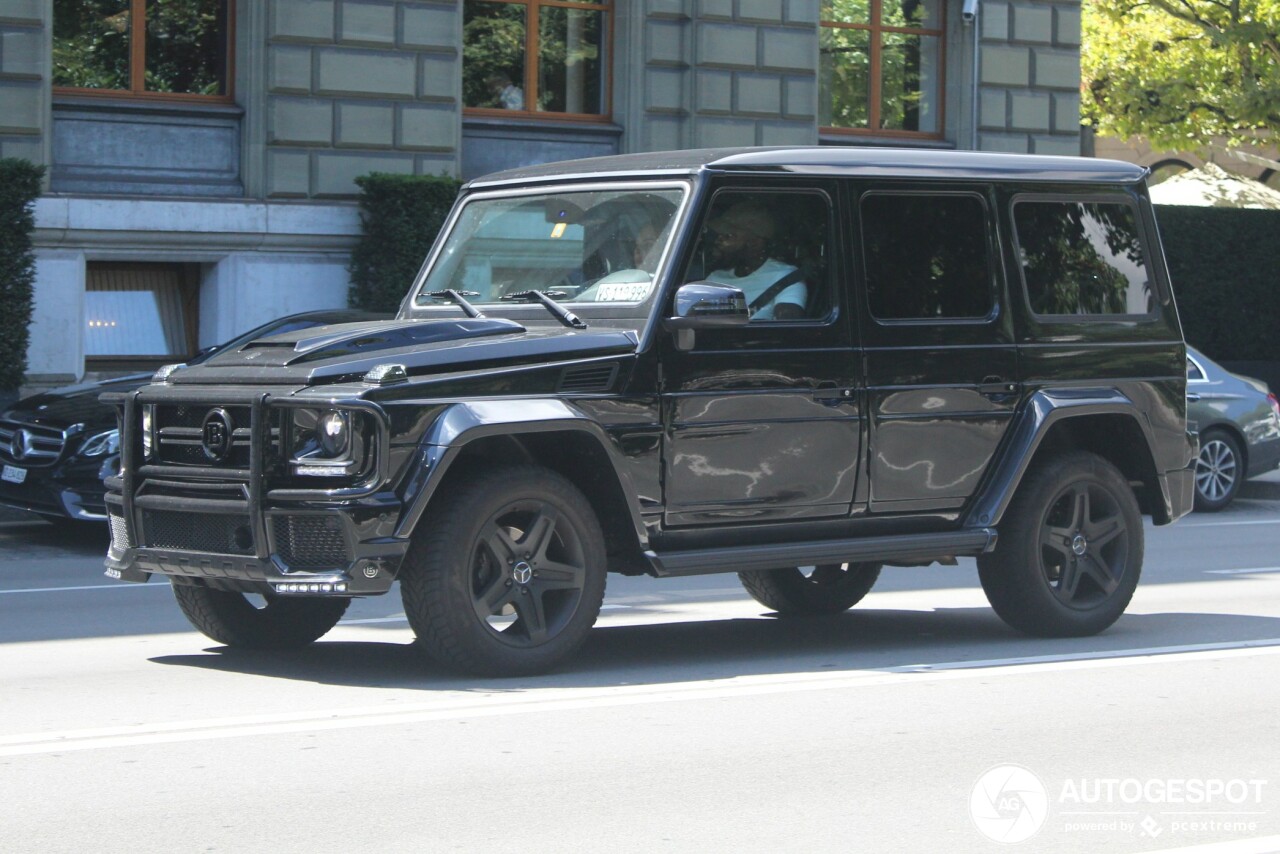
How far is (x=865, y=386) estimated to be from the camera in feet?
27.9

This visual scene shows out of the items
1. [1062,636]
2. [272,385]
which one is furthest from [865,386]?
[272,385]

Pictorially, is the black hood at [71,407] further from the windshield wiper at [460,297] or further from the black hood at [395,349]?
the black hood at [395,349]

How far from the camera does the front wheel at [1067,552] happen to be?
29.5 feet

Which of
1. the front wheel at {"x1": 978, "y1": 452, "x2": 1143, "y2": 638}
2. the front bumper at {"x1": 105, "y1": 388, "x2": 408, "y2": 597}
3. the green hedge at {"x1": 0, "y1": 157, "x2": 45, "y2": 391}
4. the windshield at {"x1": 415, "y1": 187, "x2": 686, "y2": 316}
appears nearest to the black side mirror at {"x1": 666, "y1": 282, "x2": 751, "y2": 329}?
the windshield at {"x1": 415, "y1": 187, "x2": 686, "y2": 316}

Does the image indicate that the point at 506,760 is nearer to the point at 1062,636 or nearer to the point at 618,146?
the point at 1062,636

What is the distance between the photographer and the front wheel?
354 inches

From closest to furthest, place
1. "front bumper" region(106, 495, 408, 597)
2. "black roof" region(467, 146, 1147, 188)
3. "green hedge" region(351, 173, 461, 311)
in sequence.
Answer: "front bumper" region(106, 495, 408, 597)
"black roof" region(467, 146, 1147, 188)
"green hedge" region(351, 173, 461, 311)

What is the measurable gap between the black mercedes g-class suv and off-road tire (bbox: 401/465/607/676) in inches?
0.5

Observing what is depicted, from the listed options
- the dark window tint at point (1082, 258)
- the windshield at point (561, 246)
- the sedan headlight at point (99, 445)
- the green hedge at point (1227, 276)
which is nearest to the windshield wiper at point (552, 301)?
the windshield at point (561, 246)

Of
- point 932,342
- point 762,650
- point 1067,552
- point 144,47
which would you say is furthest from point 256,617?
point 144,47

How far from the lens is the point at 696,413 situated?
802 cm

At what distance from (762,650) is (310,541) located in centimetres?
244

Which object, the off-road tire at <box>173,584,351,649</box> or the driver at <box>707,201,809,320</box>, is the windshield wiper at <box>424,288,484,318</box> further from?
the off-road tire at <box>173,584,351,649</box>

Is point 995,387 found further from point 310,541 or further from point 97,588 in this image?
point 97,588
